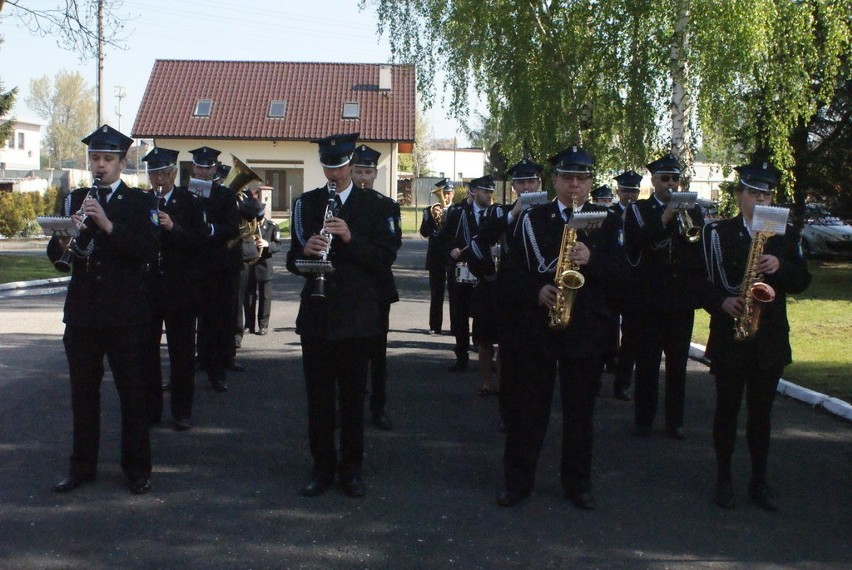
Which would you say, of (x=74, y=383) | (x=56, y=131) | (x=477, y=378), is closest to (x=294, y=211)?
(x=74, y=383)

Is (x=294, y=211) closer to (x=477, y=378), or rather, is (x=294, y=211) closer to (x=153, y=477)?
(x=153, y=477)

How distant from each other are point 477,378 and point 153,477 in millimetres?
4864

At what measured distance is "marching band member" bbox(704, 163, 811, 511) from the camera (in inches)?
258

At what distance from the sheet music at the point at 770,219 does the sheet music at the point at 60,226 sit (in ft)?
13.2

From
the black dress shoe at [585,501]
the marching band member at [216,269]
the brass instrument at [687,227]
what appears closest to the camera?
the black dress shoe at [585,501]

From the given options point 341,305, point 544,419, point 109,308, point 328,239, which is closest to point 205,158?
point 109,308

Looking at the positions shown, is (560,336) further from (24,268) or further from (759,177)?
(24,268)

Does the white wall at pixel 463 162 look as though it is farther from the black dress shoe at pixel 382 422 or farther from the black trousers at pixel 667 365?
the black trousers at pixel 667 365

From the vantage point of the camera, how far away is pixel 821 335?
1505cm

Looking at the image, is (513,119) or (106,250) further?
(513,119)

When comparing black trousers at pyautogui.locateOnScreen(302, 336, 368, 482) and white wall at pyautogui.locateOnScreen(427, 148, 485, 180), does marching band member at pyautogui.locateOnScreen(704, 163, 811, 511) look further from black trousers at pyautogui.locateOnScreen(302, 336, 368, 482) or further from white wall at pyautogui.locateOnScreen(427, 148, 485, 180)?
white wall at pyautogui.locateOnScreen(427, 148, 485, 180)

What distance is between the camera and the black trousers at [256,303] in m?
13.9

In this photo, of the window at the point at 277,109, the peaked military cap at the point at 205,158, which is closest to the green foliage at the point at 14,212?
the window at the point at 277,109

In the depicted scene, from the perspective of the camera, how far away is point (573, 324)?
646 centimetres
